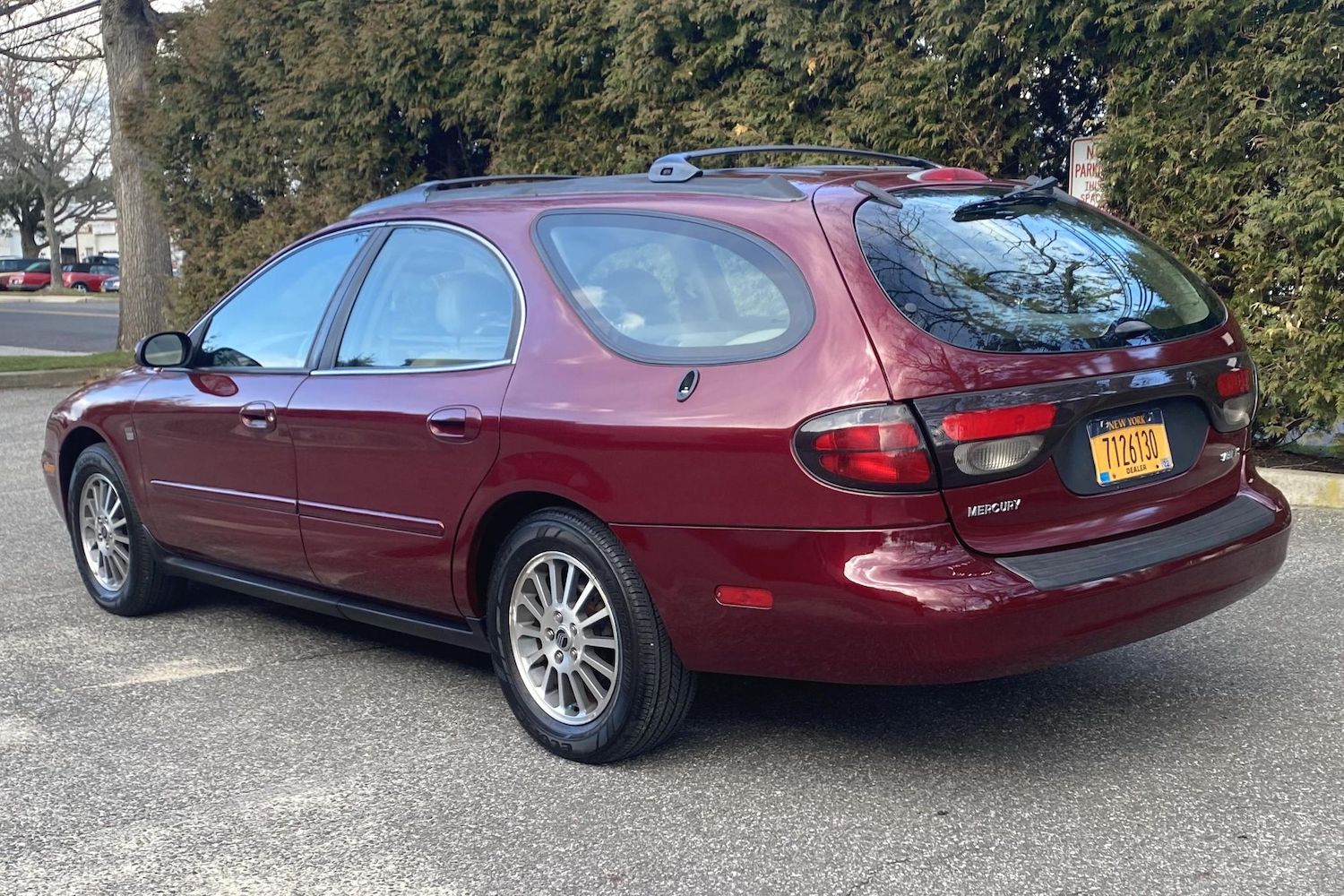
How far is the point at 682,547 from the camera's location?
349 cm

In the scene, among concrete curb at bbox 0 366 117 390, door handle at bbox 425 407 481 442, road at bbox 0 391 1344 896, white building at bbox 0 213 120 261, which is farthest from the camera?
white building at bbox 0 213 120 261

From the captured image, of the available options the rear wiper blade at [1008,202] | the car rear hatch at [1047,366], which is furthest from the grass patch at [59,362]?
the car rear hatch at [1047,366]

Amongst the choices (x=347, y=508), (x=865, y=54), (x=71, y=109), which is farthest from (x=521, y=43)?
(x=71, y=109)

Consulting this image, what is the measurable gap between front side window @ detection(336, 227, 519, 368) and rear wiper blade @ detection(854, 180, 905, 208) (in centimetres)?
105

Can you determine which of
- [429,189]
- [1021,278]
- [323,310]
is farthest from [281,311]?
[1021,278]

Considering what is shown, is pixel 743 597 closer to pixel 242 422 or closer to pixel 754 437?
pixel 754 437

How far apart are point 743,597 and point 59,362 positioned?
14923mm

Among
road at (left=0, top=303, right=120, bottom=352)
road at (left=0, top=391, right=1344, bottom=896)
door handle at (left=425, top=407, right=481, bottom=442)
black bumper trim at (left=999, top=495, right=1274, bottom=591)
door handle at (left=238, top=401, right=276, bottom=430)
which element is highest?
door handle at (left=425, top=407, right=481, bottom=442)

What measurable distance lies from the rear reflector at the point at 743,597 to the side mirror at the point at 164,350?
2609 millimetres

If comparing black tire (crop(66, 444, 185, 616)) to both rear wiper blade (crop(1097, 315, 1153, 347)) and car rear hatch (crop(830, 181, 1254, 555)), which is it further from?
rear wiper blade (crop(1097, 315, 1153, 347))

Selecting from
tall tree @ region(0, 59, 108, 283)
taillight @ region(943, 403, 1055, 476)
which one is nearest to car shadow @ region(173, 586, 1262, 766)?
taillight @ region(943, 403, 1055, 476)

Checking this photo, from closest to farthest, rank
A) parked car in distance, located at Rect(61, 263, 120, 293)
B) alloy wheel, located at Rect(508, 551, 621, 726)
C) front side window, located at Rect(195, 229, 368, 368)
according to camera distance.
A: 1. alloy wheel, located at Rect(508, 551, 621, 726)
2. front side window, located at Rect(195, 229, 368, 368)
3. parked car in distance, located at Rect(61, 263, 120, 293)

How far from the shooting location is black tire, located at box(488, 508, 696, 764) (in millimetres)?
3631

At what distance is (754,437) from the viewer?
3.35 meters
